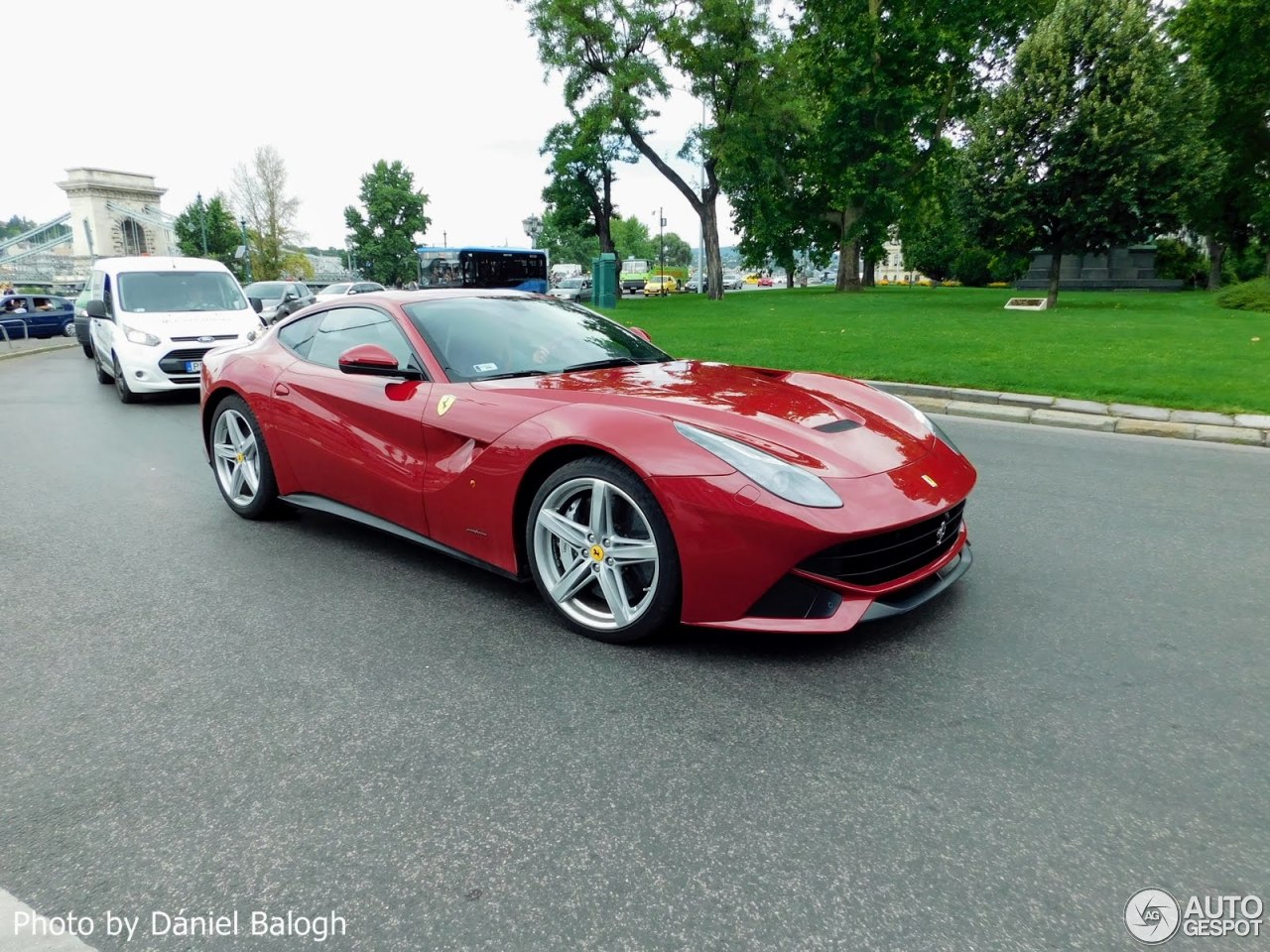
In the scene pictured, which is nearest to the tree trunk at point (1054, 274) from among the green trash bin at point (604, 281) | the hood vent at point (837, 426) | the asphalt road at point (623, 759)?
the green trash bin at point (604, 281)

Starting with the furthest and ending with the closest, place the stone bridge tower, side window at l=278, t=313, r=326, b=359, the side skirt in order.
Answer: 1. the stone bridge tower
2. side window at l=278, t=313, r=326, b=359
3. the side skirt

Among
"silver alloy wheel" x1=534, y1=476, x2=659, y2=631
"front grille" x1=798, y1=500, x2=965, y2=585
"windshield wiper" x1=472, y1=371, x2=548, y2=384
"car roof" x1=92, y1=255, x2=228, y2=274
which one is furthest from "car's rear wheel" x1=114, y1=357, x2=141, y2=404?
"front grille" x1=798, y1=500, x2=965, y2=585

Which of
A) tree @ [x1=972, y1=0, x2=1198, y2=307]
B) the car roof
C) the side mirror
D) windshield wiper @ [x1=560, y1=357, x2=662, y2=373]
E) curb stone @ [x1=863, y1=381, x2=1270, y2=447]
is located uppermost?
tree @ [x1=972, y1=0, x2=1198, y2=307]

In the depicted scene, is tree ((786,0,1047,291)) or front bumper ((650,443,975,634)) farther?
tree ((786,0,1047,291))

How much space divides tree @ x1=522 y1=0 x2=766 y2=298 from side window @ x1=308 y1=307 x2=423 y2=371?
1130 inches

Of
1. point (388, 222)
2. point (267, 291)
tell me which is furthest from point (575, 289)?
point (388, 222)

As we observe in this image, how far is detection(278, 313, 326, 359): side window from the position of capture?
179 inches

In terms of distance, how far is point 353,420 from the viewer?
→ 3893 millimetres

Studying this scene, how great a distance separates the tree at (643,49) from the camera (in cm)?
3012

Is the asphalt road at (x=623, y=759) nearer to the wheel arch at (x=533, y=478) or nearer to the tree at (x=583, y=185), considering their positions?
the wheel arch at (x=533, y=478)

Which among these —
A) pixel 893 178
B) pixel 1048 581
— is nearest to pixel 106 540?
pixel 1048 581

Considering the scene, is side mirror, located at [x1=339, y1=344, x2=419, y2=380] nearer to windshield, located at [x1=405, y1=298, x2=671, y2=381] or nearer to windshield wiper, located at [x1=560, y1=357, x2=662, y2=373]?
windshield, located at [x1=405, y1=298, x2=671, y2=381]

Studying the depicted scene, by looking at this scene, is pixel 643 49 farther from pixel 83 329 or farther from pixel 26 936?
pixel 26 936

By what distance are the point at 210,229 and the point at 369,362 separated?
7567 centimetres
